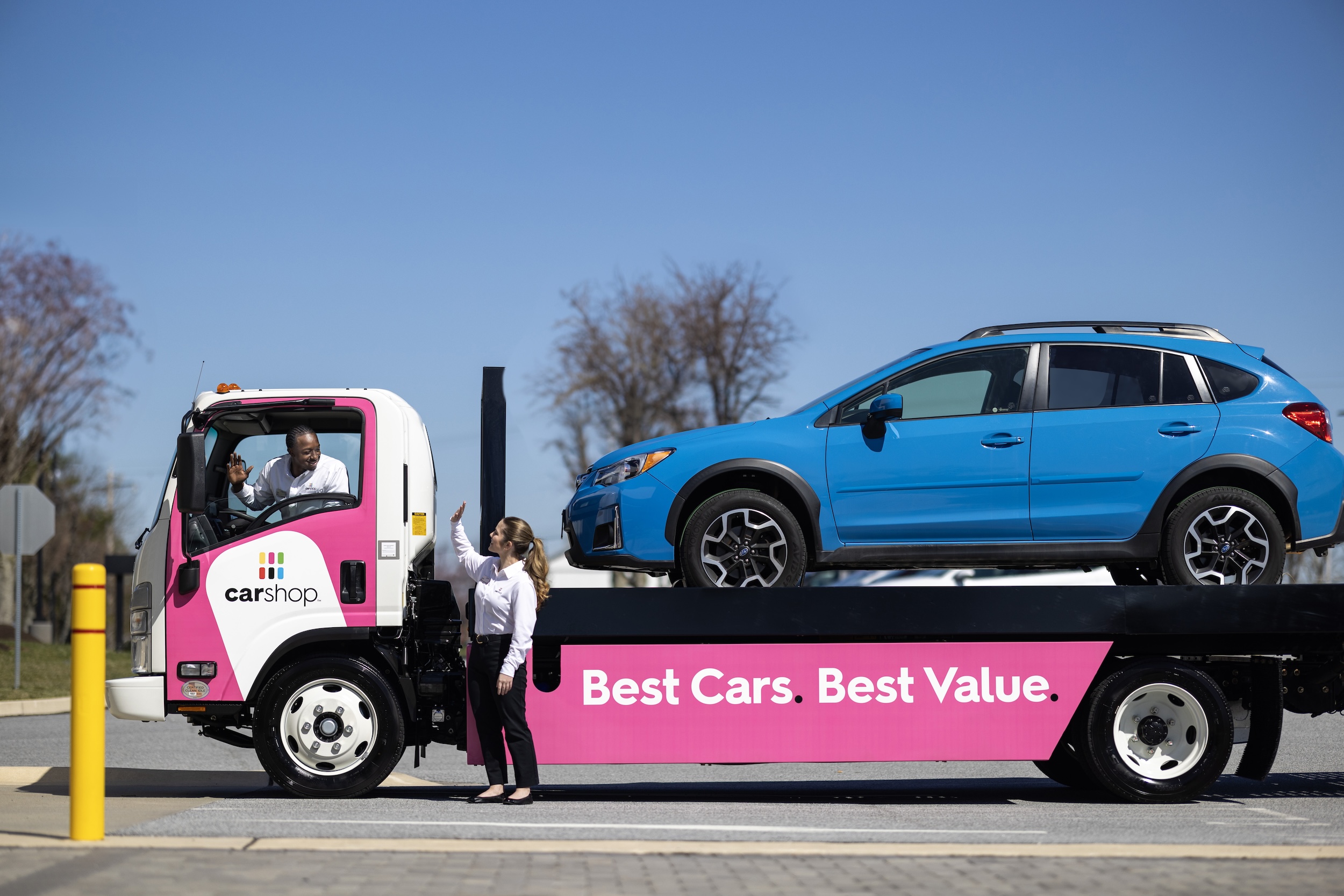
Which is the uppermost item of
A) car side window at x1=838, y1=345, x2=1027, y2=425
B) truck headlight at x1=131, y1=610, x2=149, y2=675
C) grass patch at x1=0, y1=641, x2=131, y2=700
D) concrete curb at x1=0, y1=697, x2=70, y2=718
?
car side window at x1=838, y1=345, x2=1027, y2=425

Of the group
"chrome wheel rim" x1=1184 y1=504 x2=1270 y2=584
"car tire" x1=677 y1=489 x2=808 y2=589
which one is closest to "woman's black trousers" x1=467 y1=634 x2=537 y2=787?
"car tire" x1=677 y1=489 x2=808 y2=589

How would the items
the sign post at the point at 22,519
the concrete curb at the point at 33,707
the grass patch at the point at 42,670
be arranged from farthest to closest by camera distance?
the grass patch at the point at 42,670, the sign post at the point at 22,519, the concrete curb at the point at 33,707

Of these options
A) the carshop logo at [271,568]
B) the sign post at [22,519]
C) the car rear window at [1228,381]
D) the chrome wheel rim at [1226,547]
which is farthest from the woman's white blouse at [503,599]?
the sign post at [22,519]

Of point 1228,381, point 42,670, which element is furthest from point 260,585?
point 42,670

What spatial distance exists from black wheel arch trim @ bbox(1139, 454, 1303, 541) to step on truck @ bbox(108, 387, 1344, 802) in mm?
383

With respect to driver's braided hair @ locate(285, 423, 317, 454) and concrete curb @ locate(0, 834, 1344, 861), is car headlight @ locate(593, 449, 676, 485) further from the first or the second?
concrete curb @ locate(0, 834, 1344, 861)

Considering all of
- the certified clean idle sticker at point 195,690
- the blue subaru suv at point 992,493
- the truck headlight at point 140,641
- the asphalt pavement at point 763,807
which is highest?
the blue subaru suv at point 992,493

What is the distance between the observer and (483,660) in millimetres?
7500

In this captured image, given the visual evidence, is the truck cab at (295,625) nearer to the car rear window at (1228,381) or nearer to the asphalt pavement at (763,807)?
the asphalt pavement at (763,807)

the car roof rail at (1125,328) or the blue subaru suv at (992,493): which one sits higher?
the car roof rail at (1125,328)

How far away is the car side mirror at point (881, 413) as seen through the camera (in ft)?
25.0

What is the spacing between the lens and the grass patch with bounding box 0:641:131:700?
1720 centimetres

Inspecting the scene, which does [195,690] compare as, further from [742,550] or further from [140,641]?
[742,550]

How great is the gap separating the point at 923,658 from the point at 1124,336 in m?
2.40
